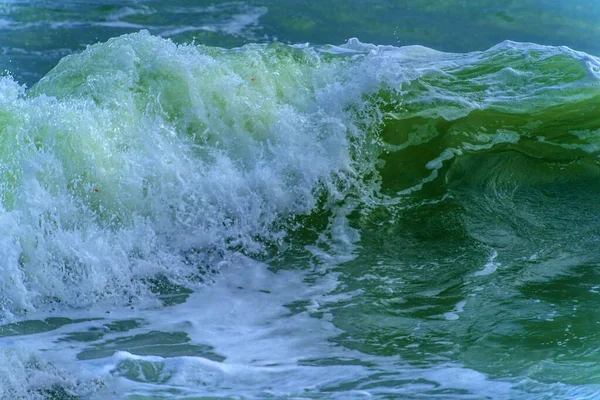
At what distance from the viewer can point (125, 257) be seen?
4.32 meters

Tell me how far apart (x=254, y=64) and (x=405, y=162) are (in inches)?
56.7

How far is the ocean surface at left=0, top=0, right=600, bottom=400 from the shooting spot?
327 centimetres

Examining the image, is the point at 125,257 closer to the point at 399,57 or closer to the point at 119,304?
the point at 119,304

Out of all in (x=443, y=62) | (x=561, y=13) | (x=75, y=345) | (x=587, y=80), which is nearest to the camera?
(x=75, y=345)

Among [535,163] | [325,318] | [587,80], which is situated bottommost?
[325,318]

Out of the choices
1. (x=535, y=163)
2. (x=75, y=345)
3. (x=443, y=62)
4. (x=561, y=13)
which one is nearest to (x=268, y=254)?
(x=75, y=345)

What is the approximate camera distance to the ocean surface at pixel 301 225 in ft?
10.7

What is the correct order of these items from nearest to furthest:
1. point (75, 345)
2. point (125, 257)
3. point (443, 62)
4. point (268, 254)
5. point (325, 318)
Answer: point (75, 345) < point (325, 318) < point (125, 257) < point (268, 254) < point (443, 62)

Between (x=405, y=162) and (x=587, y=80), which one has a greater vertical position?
(x=587, y=80)

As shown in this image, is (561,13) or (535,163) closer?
(535,163)

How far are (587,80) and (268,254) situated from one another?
334cm

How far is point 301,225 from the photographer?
197 inches

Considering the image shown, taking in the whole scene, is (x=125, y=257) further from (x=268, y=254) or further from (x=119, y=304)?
(x=268, y=254)

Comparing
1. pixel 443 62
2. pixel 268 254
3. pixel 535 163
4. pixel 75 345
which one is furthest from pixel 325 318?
pixel 443 62
